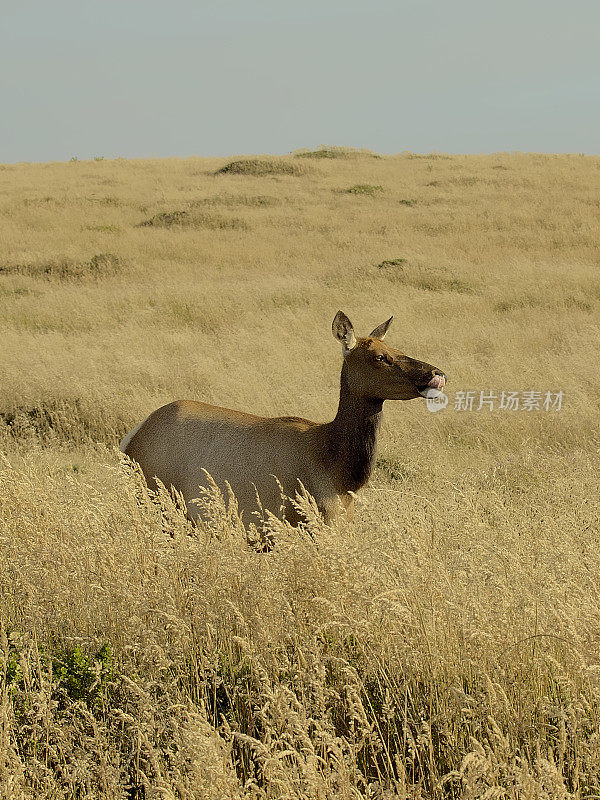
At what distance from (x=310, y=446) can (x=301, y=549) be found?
4.77 feet

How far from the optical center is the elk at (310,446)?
18.5 feet

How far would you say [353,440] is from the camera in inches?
225

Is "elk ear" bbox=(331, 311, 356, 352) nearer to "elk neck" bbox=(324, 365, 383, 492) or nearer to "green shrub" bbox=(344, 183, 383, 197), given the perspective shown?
"elk neck" bbox=(324, 365, 383, 492)

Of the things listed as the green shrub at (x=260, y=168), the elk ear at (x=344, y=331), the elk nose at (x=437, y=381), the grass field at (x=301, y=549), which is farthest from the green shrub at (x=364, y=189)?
the elk nose at (x=437, y=381)

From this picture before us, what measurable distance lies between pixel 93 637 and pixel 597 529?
355cm

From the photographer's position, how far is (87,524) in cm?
503

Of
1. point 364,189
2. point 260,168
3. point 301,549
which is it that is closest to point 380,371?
point 301,549

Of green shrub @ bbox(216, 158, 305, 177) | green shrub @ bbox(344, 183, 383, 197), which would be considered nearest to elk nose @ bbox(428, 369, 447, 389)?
green shrub @ bbox(344, 183, 383, 197)

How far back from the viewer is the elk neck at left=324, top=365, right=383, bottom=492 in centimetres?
567

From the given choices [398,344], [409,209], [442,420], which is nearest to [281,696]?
[442,420]

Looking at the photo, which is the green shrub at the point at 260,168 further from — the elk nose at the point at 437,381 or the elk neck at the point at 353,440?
the elk nose at the point at 437,381

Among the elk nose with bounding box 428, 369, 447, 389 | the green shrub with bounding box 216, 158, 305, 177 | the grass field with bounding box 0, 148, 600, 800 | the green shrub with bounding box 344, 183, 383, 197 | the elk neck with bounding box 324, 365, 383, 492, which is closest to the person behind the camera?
the grass field with bounding box 0, 148, 600, 800

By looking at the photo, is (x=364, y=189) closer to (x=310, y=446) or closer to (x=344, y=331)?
(x=344, y=331)

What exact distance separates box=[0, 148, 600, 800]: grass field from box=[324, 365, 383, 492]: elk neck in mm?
280
